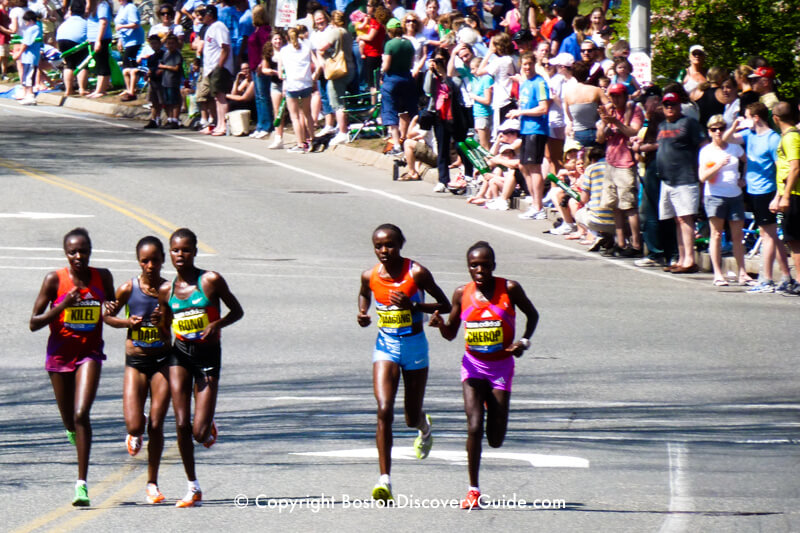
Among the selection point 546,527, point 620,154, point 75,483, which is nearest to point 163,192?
point 620,154

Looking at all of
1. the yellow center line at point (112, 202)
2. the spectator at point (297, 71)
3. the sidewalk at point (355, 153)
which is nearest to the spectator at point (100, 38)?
the sidewalk at point (355, 153)

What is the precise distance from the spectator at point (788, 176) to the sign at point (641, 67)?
388 cm

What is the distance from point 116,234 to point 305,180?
5.14 m

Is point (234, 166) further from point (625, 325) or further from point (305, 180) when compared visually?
point (625, 325)

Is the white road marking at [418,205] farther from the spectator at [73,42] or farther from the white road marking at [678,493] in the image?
the white road marking at [678,493]

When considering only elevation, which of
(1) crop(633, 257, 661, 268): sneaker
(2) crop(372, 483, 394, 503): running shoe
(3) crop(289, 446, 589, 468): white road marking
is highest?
(2) crop(372, 483, 394, 503): running shoe

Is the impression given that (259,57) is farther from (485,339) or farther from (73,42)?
(485,339)

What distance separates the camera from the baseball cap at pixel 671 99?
56.6ft

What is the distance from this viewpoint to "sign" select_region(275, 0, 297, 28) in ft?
96.7

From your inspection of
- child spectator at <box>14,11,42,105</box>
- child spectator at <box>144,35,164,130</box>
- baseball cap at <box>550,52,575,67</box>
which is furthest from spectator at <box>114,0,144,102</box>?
baseball cap at <box>550,52,575,67</box>

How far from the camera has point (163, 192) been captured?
23047 millimetres

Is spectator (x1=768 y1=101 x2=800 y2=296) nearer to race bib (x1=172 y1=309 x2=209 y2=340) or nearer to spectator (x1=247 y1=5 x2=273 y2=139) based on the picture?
race bib (x1=172 y1=309 x2=209 y2=340)

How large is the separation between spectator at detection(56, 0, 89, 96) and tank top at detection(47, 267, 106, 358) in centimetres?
2725

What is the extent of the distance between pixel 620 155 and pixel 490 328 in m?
10.0
